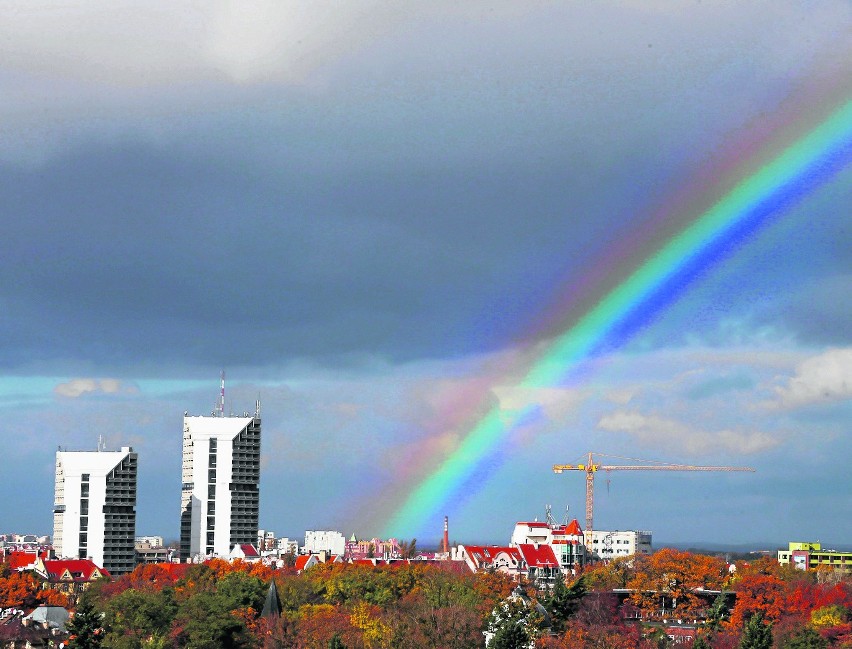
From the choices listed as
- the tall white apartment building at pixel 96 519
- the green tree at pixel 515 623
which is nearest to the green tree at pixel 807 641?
the green tree at pixel 515 623

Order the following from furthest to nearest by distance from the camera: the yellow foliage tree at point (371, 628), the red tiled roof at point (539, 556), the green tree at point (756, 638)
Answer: the red tiled roof at point (539, 556)
the yellow foliage tree at point (371, 628)
the green tree at point (756, 638)

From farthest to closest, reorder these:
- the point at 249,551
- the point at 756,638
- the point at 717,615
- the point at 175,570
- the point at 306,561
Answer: the point at 249,551 → the point at 306,561 → the point at 175,570 → the point at 717,615 → the point at 756,638

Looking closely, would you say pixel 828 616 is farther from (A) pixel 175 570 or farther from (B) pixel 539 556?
(A) pixel 175 570

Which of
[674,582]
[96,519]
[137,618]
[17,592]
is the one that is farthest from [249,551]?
[137,618]

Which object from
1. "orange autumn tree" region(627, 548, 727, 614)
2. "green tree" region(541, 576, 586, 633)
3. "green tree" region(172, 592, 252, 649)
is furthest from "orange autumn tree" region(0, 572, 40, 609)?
"orange autumn tree" region(627, 548, 727, 614)

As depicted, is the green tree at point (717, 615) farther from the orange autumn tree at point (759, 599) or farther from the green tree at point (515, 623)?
the green tree at point (515, 623)

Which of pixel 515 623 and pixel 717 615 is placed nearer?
pixel 515 623

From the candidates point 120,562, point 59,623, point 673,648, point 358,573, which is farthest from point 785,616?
point 120,562
